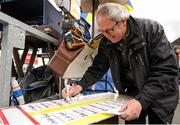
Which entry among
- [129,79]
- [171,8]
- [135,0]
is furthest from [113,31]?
[171,8]

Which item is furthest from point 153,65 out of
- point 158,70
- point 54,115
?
point 54,115

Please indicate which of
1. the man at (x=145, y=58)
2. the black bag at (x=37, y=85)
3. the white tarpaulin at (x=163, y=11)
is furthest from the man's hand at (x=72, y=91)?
the white tarpaulin at (x=163, y=11)

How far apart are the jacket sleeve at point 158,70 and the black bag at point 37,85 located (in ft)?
Answer: 2.86

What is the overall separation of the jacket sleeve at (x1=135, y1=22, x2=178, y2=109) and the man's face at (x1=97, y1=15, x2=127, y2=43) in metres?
0.14

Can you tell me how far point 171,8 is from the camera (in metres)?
4.74

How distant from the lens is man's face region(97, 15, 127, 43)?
4.15 ft

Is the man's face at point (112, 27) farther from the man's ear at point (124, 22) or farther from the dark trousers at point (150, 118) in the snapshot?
the dark trousers at point (150, 118)

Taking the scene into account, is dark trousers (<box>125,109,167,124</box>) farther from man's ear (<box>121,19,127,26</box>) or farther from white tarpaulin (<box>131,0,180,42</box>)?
white tarpaulin (<box>131,0,180,42</box>)

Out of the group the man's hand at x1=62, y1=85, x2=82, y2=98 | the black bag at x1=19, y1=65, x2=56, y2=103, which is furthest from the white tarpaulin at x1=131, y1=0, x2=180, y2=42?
the man's hand at x1=62, y1=85, x2=82, y2=98

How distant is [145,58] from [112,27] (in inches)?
9.6

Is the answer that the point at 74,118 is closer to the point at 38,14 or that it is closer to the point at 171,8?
the point at 38,14

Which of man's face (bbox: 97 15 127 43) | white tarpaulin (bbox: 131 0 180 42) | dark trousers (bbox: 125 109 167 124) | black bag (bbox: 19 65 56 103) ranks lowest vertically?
dark trousers (bbox: 125 109 167 124)

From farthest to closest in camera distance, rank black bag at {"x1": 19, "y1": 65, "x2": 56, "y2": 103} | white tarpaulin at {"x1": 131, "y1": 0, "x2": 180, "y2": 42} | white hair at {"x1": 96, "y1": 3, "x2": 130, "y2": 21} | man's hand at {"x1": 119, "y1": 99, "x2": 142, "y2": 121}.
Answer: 1. white tarpaulin at {"x1": 131, "y1": 0, "x2": 180, "y2": 42}
2. black bag at {"x1": 19, "y1": 65, "x2": 56, "y2": 103}
3. white hair at {"x1": 96, "y1": 3, "x2": 130, "y2": 21}
4. man's hand at {"x1": 119, "y1": 99, "x2": 142, "y2": 121}

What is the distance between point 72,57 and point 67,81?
0.25 m
